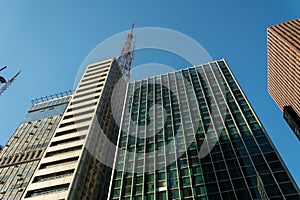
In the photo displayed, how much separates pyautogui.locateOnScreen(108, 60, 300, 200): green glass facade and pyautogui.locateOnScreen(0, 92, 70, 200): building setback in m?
24.9

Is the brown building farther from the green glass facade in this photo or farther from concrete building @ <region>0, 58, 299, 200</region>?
the green glass facade

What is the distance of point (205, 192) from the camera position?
4778 centimetres

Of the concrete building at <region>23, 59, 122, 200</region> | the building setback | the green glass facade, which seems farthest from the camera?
the building setback

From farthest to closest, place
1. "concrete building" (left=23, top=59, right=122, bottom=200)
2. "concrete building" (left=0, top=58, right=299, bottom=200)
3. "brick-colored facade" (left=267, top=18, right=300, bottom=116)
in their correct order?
"brick-colored facade" (left=267, top=18, right=300, bottom=116) → "concrete building" (left=23, top=59, right=122, bottom=200) → "concrete building" (left=0, top=58, right=299, bottom=200)

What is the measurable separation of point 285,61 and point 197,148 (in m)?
83.3

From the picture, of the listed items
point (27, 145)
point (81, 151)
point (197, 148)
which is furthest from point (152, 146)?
point (27, 145)

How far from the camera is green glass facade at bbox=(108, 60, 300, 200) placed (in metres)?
48.0

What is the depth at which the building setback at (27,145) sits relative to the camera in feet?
211

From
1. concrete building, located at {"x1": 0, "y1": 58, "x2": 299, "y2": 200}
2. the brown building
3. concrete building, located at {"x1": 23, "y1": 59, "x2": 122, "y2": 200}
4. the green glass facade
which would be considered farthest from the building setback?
the brown building

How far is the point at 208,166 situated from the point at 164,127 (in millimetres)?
18131

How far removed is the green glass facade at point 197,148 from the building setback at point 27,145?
24892 millimetres

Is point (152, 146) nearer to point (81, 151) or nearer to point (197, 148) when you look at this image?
point (197, 148)

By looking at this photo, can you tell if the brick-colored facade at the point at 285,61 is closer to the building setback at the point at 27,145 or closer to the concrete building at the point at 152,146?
the concrete building at the point at 152,146

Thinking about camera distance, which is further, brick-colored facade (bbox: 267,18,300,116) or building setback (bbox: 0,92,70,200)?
brick-colored facade (bbox: 267,18,300,116)
